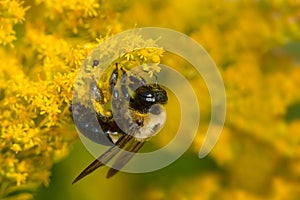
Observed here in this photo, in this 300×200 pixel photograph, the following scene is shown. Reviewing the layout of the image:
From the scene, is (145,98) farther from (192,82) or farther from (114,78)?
(192,82)

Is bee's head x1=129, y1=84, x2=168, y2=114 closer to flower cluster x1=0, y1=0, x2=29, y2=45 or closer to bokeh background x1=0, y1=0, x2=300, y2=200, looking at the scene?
bokeh background x1=0, y1=0, x2=300, y2=200

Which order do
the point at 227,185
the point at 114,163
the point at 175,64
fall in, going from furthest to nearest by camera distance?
1. the point at 227,185
2. the point at 175,64
3. the point at 114,163

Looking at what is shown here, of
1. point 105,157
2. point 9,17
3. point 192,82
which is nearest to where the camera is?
point 105,157

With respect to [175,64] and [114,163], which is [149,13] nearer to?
[175,64]

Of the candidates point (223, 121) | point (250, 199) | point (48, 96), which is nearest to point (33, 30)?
point (48, 96)

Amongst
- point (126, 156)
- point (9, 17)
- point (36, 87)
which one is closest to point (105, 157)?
point (126, 156)

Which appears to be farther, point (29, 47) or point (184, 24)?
point (184, 24)

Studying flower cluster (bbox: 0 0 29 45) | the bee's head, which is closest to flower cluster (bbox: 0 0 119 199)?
flower cluster (bbox: 0 0 29 45)
